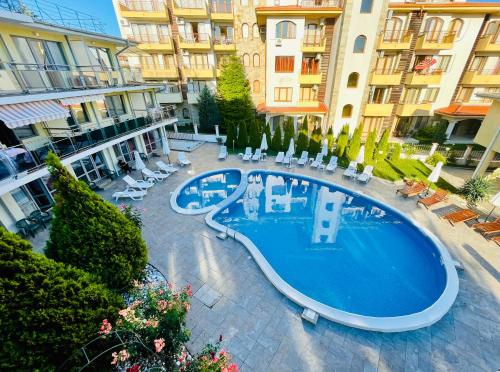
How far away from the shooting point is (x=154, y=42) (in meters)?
24.5

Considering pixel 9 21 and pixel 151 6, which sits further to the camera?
pixel 151 6

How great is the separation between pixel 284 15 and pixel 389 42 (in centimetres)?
1085

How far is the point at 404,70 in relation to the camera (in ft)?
74.4

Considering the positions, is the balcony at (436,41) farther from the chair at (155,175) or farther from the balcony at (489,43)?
the chair at (155,175)

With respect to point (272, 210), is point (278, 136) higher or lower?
higher

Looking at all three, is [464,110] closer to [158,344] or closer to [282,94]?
[282,94]

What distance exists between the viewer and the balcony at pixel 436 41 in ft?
68.6

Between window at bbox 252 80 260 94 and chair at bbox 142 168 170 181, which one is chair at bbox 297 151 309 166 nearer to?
chair at bbox 142 168 170 181

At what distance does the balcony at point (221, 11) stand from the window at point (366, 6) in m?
13.0

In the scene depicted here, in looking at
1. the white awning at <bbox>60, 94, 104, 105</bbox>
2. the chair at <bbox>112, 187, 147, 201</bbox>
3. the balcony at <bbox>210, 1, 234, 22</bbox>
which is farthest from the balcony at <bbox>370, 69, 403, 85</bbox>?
the white awning at <bbox>60, 94, 104, 105</bbox>

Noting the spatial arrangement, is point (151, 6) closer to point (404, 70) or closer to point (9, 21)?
point (9, 21)

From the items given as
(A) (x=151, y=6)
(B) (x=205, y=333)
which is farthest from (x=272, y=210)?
Answer: (A) (x=151, y=6)

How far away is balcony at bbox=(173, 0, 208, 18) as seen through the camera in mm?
22344

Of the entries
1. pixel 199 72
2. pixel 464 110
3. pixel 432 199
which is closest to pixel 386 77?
pixel 464 110
